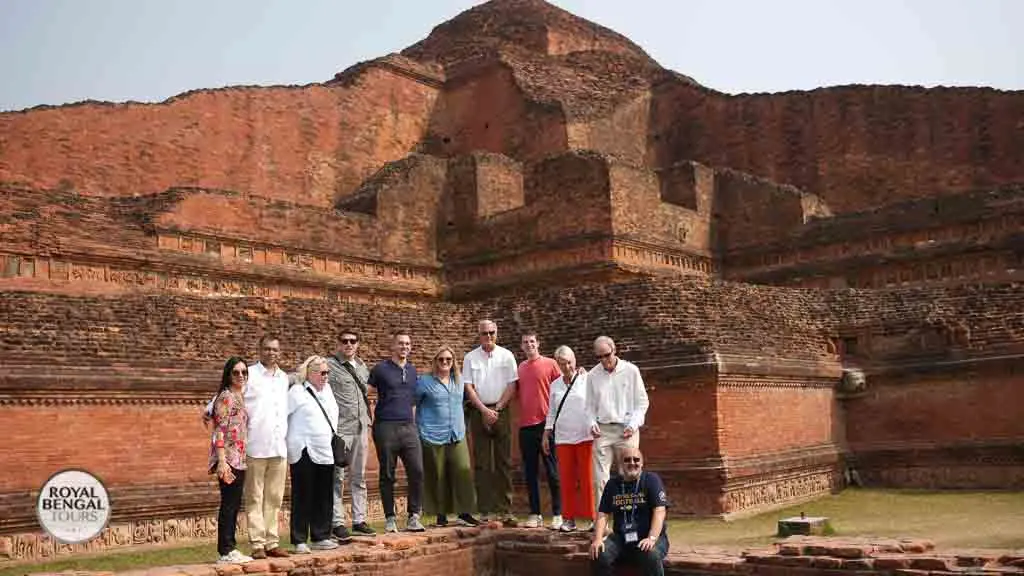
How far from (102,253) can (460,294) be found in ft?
22.0

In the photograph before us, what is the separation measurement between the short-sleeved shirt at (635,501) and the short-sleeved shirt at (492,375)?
1705mm

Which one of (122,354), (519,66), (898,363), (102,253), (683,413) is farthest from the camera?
(519,66)

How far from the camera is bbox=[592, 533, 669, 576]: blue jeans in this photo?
655 centimetres

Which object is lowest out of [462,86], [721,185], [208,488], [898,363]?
[208,488]

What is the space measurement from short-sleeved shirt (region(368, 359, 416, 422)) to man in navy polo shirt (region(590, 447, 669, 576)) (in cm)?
190

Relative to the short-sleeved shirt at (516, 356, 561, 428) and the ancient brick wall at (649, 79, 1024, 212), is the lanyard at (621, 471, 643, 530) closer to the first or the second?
the short-sleeved shirt at (516, 356, 561, 428)

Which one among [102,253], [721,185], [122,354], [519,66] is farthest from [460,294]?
[122,354]

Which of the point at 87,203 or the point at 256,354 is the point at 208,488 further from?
the point at 87,203

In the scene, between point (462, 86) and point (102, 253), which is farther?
point (462, 86)

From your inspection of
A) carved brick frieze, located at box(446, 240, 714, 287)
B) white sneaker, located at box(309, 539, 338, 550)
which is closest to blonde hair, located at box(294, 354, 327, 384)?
white sneaker, located at box(309, 539, 338, 550)

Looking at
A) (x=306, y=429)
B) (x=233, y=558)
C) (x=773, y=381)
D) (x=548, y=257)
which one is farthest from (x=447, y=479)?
(x=548, y=257)

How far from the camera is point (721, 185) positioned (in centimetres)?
2055

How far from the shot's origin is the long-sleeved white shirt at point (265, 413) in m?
6.96

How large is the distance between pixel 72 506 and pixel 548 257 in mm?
12114
